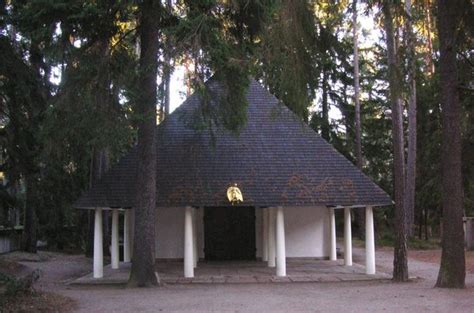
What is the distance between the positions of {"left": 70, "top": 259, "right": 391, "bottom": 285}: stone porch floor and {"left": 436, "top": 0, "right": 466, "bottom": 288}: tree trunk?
14.0 feet

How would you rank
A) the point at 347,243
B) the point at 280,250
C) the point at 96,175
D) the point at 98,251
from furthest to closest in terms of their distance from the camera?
the point at 96,175 → the point at 347,243 → the point at 98,251 → the point at 280,250

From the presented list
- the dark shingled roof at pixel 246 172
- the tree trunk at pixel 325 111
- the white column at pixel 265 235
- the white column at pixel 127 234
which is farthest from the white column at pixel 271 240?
the tree trunk at pixel 325 111

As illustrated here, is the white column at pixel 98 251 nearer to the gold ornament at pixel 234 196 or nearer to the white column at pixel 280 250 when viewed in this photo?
the gold ornament at pixel 234 196

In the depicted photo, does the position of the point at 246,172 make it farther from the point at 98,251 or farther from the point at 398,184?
the point at 98,251

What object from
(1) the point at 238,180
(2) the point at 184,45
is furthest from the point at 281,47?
(1) the point at 238,180

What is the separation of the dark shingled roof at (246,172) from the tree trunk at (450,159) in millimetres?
4528

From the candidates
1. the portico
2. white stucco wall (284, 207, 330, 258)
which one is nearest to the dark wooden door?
the portico

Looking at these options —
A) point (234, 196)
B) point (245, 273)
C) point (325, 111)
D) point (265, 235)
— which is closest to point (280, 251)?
point (245, 273)

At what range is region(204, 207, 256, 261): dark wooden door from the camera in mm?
24203

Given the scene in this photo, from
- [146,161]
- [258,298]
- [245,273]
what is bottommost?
[245,273]

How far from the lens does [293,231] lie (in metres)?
24.6

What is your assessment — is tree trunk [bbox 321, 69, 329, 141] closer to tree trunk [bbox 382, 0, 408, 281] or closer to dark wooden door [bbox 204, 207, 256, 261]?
dark wooden door [bbox 204, 207, 256, 261]

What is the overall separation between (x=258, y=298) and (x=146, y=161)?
5606mm

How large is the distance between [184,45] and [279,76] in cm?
364
